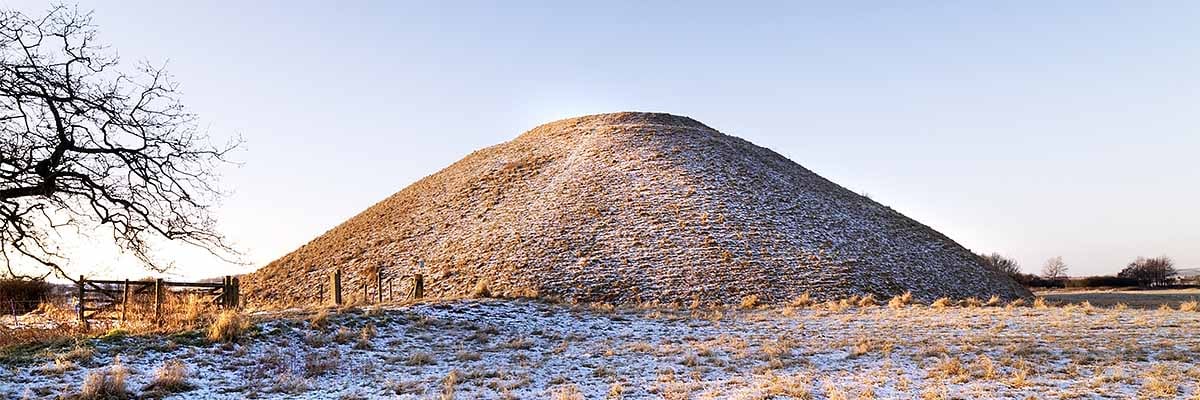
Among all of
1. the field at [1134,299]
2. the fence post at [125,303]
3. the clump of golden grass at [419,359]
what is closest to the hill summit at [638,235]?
the field at [1134,299]

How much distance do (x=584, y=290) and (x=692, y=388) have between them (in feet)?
44.8

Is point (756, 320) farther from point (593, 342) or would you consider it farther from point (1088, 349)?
point (1088, 349)

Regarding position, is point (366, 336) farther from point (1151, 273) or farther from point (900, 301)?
point (1151, 273)

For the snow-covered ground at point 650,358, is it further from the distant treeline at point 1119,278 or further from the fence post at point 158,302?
the distant treeline at point 1119,278

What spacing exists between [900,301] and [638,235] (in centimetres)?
988

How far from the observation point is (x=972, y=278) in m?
29.9

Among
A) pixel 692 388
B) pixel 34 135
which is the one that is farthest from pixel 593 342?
pixel 34 135

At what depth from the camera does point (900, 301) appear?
23375 millimetres

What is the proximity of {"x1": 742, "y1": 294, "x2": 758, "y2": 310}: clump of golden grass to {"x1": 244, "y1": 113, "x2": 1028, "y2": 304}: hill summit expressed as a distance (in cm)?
47

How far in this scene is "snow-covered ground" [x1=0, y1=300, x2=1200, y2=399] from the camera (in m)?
9.91

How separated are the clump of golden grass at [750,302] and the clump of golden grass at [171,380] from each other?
16.1m

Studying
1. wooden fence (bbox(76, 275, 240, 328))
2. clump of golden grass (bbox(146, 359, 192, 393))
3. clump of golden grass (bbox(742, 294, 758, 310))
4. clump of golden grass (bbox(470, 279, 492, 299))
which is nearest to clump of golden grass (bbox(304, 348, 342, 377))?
clump of golden grass (bbox(146, 359, 192, 393))

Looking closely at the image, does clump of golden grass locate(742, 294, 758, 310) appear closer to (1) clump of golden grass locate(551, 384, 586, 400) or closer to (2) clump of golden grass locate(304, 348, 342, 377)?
(1) clump of golden grass locate(551, 384, 586, 400)

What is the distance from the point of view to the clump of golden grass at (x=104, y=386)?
9219 mm
